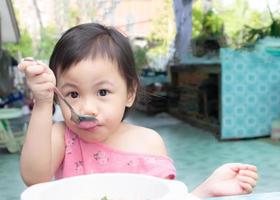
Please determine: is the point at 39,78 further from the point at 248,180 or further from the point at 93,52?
the point at 248,180

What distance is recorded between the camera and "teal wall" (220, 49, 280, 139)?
3648 millimetres

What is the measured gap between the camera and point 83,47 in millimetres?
690

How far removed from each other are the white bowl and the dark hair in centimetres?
21

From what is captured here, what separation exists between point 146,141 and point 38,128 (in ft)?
0.75

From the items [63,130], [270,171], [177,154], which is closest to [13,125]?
[177,154]

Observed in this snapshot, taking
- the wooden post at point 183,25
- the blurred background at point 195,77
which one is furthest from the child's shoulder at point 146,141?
the wooden post at point 183,25

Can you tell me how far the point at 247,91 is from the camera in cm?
370

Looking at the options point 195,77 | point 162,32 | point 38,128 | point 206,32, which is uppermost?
point 38,128

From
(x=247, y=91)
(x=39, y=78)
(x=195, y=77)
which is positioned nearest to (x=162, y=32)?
(x=195, y=77)

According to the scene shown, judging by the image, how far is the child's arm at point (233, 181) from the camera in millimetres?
611

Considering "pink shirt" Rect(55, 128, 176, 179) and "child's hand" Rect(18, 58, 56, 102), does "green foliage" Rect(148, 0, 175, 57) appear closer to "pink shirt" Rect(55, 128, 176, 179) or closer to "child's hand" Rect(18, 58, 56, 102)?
"pink shirt" Rect(55, 128, 176, 179)

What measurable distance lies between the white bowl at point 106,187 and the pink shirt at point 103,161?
18cm

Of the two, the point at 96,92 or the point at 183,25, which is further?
the point at 183,25

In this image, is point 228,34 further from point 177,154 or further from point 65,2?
point 65,2
